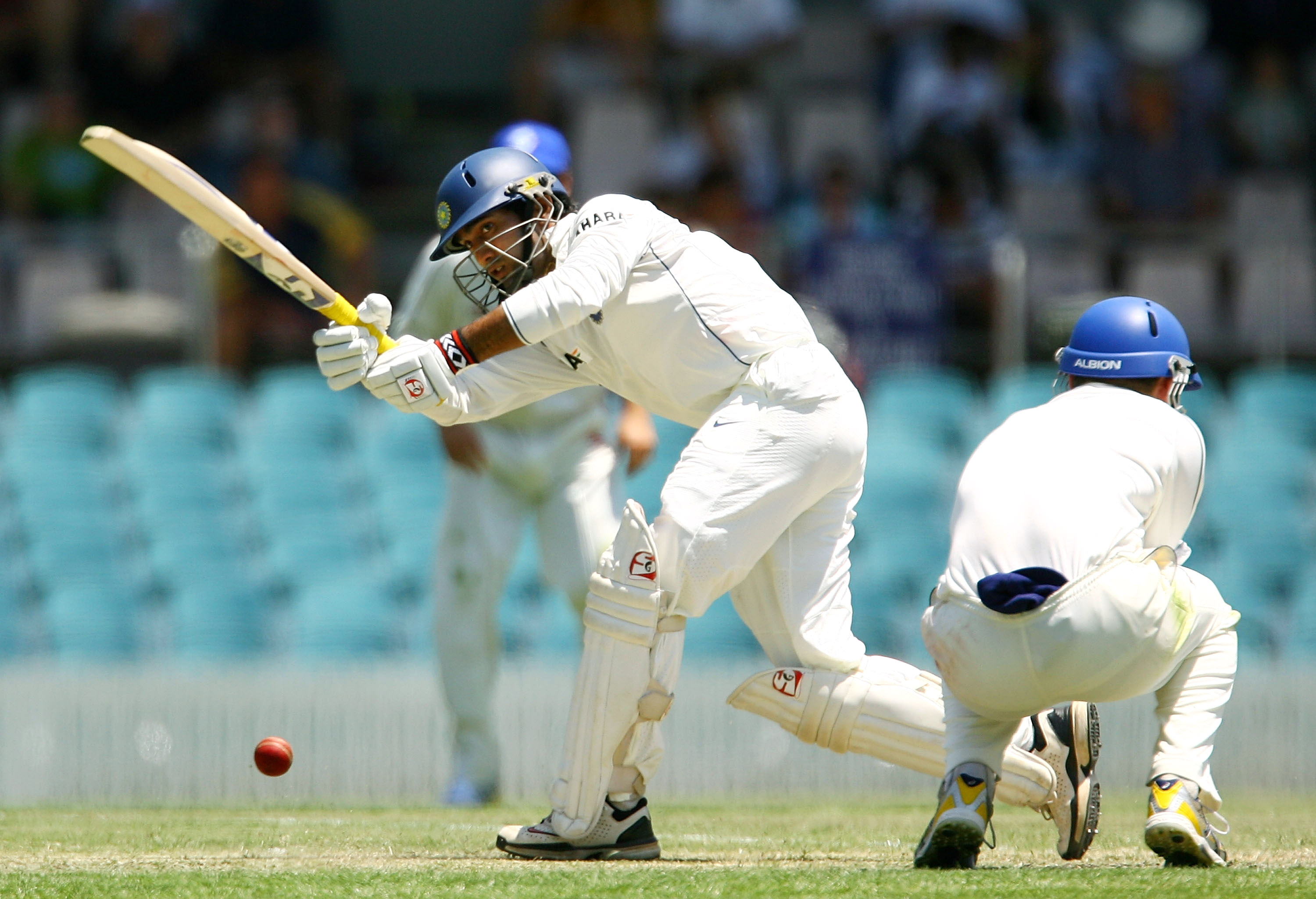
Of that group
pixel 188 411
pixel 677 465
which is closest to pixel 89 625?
pixel 188 411

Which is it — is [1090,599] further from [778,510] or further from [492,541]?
[492,541]

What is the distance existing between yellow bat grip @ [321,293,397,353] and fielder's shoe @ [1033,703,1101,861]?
6.11 feet

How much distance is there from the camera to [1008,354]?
29.0 ft

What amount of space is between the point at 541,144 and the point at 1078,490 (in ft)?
8.48

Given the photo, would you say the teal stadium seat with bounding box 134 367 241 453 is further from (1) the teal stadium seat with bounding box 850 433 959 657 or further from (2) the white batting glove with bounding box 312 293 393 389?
(2) the white batting glove with bounding box 312 293 393 389

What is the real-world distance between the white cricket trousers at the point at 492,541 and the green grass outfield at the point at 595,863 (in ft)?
1.11

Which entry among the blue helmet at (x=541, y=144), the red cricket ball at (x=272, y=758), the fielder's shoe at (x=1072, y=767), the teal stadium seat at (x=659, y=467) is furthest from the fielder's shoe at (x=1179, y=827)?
the teal stadium seat at (x=659, y=467)

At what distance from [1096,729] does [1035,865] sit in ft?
1.46

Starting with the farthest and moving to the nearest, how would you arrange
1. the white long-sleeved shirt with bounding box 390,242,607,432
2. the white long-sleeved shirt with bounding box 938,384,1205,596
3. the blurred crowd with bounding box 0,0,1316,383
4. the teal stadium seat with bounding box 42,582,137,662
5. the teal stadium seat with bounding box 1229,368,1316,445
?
1. the blurred crowd with bounding box 0,0,1316,383
2. the teal stadium seat with bounding box 1229,368,1316,445
3. the teal stadium seat with bounding box 42,582,137,662
4. the white long-sleeved shirt with bounding box 390,242,607,432
5. the white long-sleeved shirt with bounding box 938,384,1205,596

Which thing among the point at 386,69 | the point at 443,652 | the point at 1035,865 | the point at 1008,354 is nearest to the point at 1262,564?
the point at 1008,354

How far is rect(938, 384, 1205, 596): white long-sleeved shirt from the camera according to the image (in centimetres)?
391

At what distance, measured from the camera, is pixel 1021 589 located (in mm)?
3834

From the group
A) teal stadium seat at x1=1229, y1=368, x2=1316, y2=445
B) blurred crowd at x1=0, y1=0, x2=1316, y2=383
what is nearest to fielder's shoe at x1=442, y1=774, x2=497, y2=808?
blurred crowd at x1=0, y1=0, x2=1316, y2=383

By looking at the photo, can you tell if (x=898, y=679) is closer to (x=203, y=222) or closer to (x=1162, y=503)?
(x=1162, y=503)
